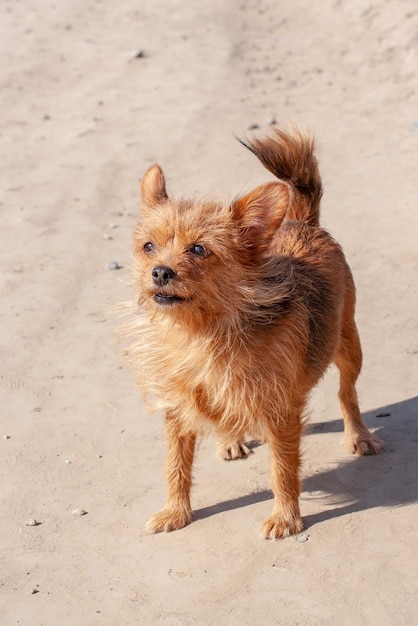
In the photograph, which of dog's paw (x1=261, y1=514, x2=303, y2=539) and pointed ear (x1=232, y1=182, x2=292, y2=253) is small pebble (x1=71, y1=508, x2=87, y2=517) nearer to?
dog's paw (x1=261, y1=514, x2=303, y2=539)

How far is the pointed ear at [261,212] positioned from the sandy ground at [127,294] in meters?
0.70

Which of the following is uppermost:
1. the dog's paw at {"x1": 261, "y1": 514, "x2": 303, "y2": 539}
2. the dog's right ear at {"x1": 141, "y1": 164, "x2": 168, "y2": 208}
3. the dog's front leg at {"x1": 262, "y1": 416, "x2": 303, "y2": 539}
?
the dog's right ear at {"x1": 141, "y1": 164, "x2": 168, "y2": 208}

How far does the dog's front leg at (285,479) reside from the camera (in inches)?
187

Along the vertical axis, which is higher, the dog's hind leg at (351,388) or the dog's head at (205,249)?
the dog's head at (205,249)

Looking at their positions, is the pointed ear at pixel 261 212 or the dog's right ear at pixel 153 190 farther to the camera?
the dog's right ear at pixel 153 190

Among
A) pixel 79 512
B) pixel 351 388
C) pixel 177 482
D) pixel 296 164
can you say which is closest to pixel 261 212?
pixel 296 164

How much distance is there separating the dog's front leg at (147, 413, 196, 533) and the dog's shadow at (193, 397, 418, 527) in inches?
5.6

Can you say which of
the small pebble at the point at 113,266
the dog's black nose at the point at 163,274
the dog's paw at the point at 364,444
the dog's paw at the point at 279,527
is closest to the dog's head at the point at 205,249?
the dog's black nose at the point at 163,274

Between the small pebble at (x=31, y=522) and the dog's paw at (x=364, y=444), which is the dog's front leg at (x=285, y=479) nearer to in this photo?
the dog's paw at (x=364, y=444)

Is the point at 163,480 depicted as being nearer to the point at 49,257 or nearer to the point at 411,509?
the point at 411,509

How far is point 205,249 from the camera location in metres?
4.28

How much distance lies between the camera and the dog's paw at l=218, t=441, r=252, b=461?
562cm

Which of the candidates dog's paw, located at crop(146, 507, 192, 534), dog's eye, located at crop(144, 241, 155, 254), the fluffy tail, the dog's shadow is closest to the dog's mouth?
dog's eye, located at crop(144, 241, 155, 254)

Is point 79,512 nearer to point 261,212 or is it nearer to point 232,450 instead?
point 232,450
